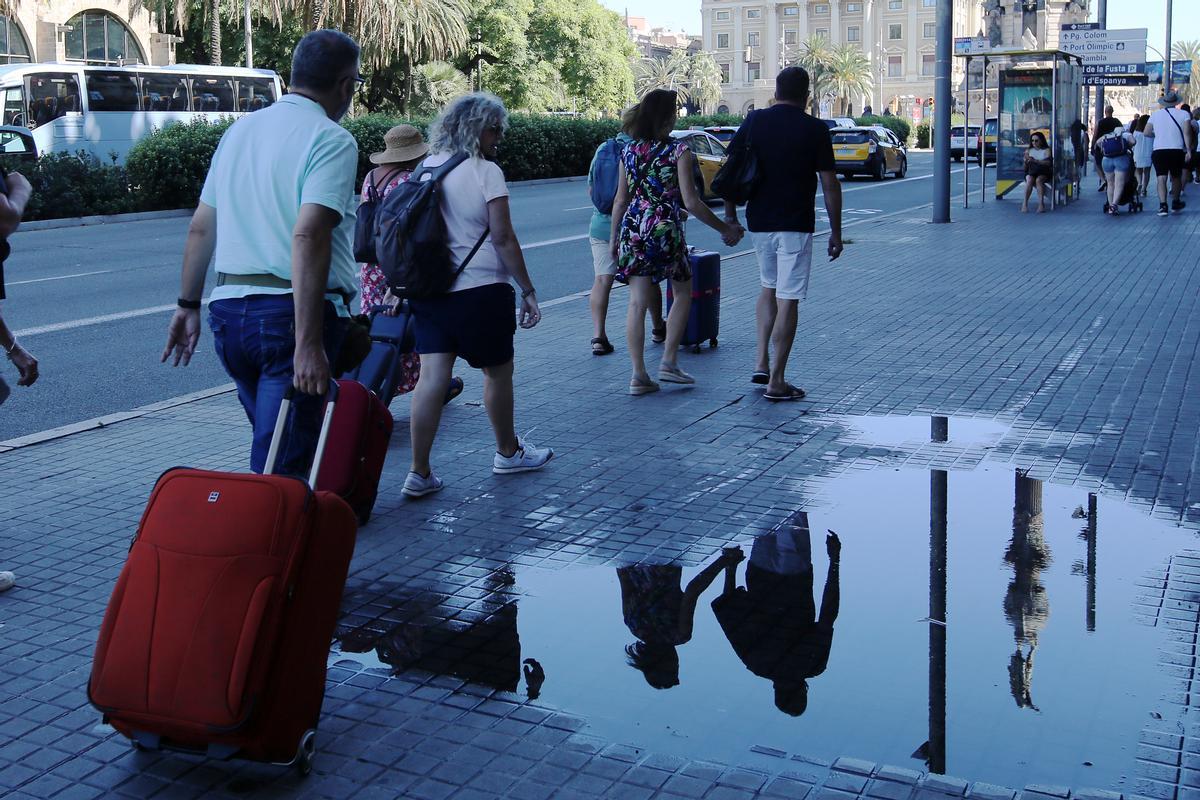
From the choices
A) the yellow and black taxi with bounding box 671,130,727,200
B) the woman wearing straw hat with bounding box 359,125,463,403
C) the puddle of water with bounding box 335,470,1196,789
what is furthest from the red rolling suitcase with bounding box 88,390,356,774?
the yellow and black taxi with bounding box 671,130,727,200

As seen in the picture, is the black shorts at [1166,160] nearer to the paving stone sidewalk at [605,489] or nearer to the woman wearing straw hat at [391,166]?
the paving stone sidewalk at [605,489]

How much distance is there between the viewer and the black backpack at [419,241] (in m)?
5.70

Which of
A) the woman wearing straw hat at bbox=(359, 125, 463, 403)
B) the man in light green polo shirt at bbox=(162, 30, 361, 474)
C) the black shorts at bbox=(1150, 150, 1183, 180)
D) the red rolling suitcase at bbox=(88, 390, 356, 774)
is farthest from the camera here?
the black shorts at bbox=(1150, 150, 1183, 180)

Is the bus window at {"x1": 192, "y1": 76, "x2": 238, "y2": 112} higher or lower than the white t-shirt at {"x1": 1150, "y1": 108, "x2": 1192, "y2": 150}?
higher

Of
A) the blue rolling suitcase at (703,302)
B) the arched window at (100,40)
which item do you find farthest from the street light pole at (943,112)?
the arched window at (100,40)

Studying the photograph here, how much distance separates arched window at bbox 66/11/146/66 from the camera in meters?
47.6

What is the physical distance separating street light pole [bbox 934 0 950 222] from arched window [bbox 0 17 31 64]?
3377 cm

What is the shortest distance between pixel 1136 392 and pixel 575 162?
32.8 metres

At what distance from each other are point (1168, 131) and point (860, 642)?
18.8m

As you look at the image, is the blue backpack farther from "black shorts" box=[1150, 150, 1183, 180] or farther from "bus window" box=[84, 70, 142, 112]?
"bus window" box=[84, 70, 142, 112]

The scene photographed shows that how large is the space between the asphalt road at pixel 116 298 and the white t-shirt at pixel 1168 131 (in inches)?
186

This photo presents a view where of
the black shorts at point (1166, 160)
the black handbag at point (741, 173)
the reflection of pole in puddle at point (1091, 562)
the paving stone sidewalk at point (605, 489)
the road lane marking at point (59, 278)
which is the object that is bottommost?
the reflection of pole in puddle at point (1091, 562)

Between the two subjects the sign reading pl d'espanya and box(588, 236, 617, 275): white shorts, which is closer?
box(588, 236, 617, 275): white shorts

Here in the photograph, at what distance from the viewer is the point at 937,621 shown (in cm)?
446
